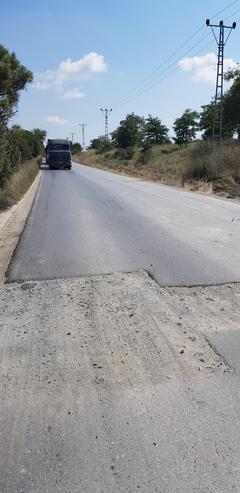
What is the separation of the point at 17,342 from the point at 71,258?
3.36 metres

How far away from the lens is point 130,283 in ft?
21.0

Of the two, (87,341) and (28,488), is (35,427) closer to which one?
(28,488)

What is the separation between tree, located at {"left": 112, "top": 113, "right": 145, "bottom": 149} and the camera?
88.7 meters

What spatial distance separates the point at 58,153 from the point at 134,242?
37.6 meters

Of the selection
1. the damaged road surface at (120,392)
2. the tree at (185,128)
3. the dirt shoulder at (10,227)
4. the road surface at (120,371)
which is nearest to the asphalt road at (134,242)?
the road surface at (120,371)

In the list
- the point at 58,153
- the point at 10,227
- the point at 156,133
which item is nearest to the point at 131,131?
the point at 156,133

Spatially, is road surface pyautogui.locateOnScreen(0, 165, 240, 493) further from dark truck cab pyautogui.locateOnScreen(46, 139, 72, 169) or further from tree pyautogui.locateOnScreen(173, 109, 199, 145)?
tree pyautogui.locateOnScreen(173, 109, 199, 145)

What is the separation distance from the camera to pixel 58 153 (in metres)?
45.3

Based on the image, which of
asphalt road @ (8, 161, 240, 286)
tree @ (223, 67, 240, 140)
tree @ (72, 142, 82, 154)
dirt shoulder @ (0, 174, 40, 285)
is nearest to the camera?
asphalt road @ (8, 161, 240, 286)

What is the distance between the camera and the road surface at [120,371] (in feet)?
9.29

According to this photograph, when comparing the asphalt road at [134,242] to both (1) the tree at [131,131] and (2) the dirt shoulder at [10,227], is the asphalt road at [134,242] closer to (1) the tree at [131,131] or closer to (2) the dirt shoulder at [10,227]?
(2) the dirt shoulder at [10,227]

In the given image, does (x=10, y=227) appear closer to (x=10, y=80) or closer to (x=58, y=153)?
(x=10, y=80)

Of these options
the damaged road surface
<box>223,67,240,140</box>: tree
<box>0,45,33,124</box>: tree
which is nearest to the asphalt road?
the damaged road surface

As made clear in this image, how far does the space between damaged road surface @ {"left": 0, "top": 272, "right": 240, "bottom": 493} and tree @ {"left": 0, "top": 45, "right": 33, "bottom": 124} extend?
1519 cm
